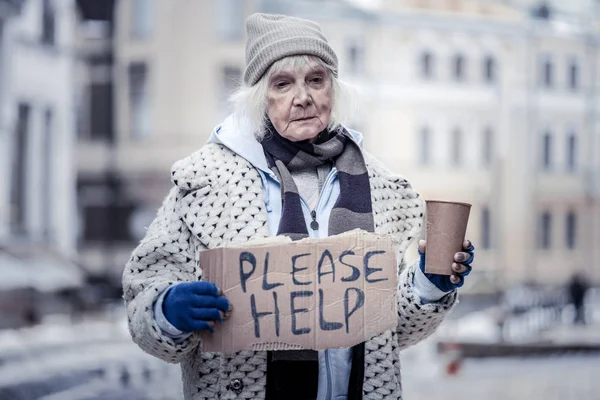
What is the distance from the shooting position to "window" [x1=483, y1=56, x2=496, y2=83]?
2756cm

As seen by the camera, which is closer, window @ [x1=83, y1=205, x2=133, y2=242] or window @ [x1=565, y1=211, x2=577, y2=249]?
window @ [x1=83, y1=205, x2=133, y2=242]

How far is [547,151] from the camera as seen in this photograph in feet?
92.4

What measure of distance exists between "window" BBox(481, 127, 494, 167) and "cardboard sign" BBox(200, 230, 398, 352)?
84.6 feet

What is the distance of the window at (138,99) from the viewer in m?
26.1

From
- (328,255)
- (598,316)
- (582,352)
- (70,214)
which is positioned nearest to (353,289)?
(328,255)

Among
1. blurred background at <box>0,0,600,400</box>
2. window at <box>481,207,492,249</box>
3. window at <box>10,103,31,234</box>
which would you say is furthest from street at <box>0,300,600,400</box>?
window at <box>481,207,492,249</box>

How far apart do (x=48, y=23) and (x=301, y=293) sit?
20.8 meters

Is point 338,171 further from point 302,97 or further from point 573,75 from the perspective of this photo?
point 573,75

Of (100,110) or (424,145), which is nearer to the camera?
(100,110)

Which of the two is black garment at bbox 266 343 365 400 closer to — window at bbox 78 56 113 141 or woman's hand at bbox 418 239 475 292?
woman's hand at bbox 418 239 475 292

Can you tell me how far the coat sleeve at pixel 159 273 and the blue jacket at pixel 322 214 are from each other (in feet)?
0.59

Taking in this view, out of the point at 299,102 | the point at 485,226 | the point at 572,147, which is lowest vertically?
the point at 485,226

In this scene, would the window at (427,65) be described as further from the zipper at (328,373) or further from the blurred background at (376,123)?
A: the zipper at (328,373)

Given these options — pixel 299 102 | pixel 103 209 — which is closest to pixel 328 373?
pixel 299 102
